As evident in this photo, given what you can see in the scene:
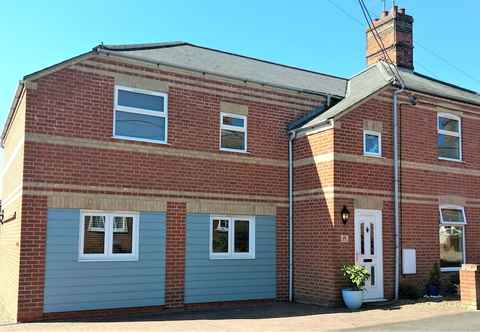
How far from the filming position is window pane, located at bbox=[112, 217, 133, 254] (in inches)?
496

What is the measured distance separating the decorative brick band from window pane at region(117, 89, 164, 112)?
2449 mm

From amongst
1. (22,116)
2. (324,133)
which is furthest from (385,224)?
(22,116)

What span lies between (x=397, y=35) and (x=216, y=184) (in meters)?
9.62

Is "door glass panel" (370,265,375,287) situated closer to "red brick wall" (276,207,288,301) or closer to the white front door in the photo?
the white front door

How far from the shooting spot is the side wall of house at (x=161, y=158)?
1195 cm

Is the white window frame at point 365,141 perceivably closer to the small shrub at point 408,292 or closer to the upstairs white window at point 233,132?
the upstairs white window at point 233,132

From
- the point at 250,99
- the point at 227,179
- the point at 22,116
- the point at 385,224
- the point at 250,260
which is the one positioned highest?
the point at 250,99

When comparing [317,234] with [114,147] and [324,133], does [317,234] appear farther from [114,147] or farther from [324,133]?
[114,147]

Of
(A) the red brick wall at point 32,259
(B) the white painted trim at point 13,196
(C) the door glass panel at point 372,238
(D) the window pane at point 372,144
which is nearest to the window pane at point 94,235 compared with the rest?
(A) the red brick wall at point 32,259

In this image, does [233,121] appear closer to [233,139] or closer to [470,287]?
[233,139]

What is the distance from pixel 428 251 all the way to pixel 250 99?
670cm

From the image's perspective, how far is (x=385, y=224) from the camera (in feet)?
48.6

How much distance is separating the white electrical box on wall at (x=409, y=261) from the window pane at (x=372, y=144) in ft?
9.46

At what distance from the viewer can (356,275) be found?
526 inches
